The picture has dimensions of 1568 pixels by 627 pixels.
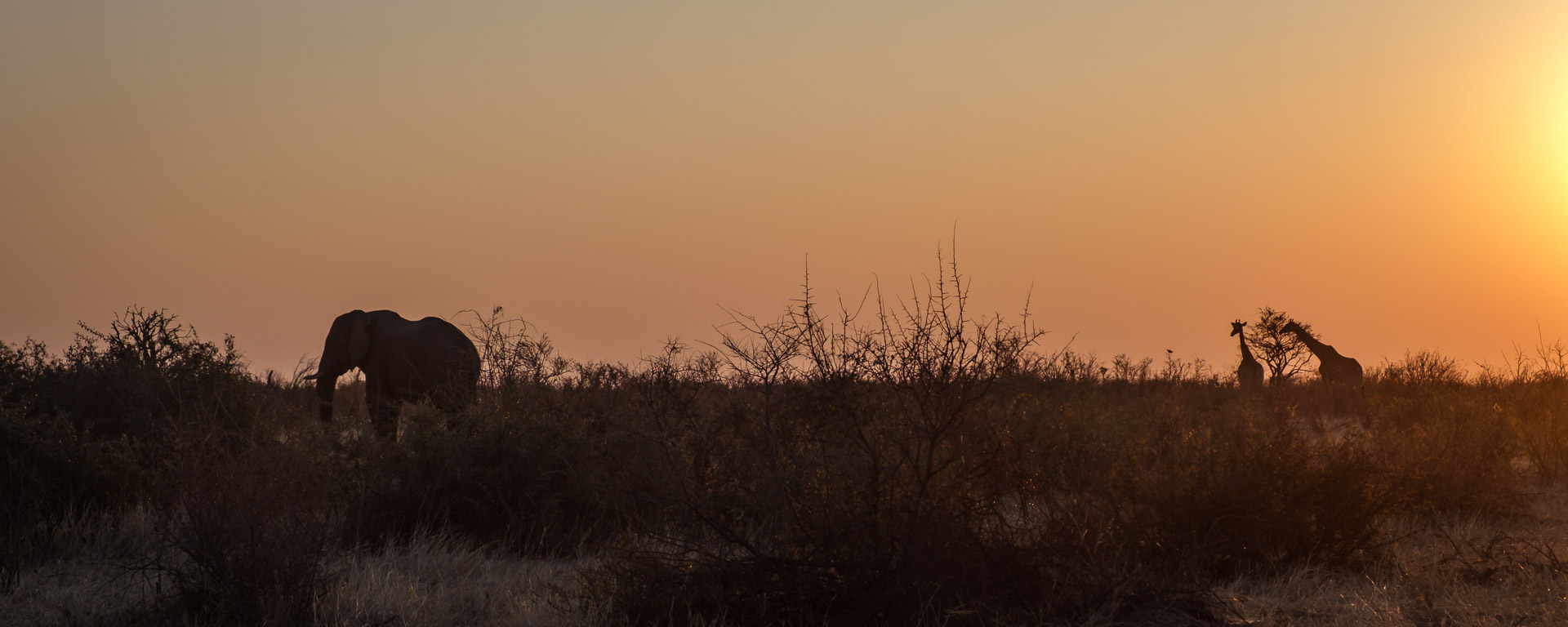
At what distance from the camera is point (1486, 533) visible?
864cm

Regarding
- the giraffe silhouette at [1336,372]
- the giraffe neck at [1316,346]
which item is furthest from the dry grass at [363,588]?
the giraffe neck at [1316,346]

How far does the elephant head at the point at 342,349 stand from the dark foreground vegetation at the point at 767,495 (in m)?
4.87

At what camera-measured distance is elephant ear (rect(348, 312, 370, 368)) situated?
53.7 feet

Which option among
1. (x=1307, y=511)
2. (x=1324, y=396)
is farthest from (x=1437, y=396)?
(x=1307, y=511)

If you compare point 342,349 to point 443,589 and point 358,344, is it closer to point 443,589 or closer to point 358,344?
point 358,344

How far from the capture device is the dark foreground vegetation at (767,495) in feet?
18.1

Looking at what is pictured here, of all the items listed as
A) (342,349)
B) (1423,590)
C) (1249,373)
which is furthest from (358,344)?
(1249,373)

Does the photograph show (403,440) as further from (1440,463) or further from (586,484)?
(1440,463)

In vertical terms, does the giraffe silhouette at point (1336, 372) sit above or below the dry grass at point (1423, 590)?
above

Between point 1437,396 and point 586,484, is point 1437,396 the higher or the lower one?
the higher one

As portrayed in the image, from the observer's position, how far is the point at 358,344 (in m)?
16.4

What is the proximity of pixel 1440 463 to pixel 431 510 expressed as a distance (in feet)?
27.1

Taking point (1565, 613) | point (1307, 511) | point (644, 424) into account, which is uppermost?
point (644, 424)

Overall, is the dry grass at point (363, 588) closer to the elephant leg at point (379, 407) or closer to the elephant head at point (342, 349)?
the elephant leg at point (379, 407)
